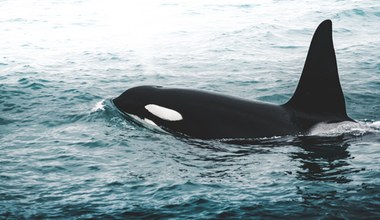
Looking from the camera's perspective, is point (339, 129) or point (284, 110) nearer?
point (339, 129)

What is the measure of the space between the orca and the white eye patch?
24mm

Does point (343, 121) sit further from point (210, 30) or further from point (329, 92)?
point (210, 30)

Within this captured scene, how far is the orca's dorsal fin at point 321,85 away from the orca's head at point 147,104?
83.1 inches

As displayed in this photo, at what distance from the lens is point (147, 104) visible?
10195 millimetres

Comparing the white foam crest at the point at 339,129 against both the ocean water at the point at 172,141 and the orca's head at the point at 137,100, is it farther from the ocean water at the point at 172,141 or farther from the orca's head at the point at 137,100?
the orca's head at the point at 137,100

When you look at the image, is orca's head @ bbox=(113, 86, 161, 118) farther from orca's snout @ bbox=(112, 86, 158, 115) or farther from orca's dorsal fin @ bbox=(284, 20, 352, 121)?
orca's dorsal fin @ bbox=(284, 20, 352, 121)

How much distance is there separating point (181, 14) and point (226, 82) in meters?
21.2

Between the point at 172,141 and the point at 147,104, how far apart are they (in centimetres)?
117

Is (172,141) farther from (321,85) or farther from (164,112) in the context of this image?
(321,85)

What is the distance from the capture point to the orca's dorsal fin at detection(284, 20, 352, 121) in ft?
29.8

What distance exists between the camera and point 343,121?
9180 mm

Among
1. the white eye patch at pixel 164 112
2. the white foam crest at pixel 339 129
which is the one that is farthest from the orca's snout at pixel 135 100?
the white foam crest at pixel 339 129

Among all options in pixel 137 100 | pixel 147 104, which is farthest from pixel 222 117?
pixel 137 100

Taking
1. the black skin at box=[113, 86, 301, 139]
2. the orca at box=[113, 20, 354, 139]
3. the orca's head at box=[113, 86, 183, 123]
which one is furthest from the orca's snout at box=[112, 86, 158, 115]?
the orca at box=[113, 20, 354, 139]
